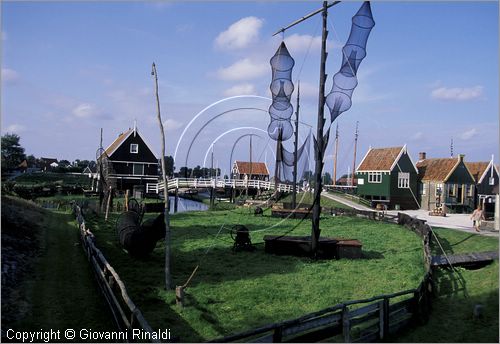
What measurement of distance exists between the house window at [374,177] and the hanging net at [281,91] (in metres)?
29.6

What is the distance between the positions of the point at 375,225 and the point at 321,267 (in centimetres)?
1515

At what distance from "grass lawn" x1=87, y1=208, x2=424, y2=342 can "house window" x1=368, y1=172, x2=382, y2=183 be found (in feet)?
87.6

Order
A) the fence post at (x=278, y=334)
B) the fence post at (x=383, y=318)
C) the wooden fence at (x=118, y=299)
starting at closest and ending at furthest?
the fence post at (x=278, y=334) < the wooden fence at (x=118, y=299) < the fence post at (x=383, y=318)

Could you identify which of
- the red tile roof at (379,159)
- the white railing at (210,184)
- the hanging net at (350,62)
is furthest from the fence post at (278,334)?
the red tile roof at (379,159)

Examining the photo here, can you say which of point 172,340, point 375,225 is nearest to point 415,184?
point 375,225

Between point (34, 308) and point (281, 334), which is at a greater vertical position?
point (281, 334)

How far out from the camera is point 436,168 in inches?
1944

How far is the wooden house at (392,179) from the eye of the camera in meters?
47.8

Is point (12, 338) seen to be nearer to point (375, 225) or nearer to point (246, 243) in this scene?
point (246, 243)

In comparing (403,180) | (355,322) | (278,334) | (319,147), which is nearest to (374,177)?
(403,180)

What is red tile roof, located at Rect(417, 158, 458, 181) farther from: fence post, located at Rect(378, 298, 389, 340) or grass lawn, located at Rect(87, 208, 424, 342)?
fence post, located at Rect(378, 298, 389, 340)

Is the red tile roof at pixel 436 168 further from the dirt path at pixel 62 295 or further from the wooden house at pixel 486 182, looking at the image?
the dirt path at pixel 62 295

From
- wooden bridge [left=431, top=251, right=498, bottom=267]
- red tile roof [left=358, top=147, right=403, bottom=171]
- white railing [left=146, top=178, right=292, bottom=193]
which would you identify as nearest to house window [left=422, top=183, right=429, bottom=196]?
red tile roof [left=358, top=147, right=403, bottom=171]

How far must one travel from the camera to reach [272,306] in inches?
456
